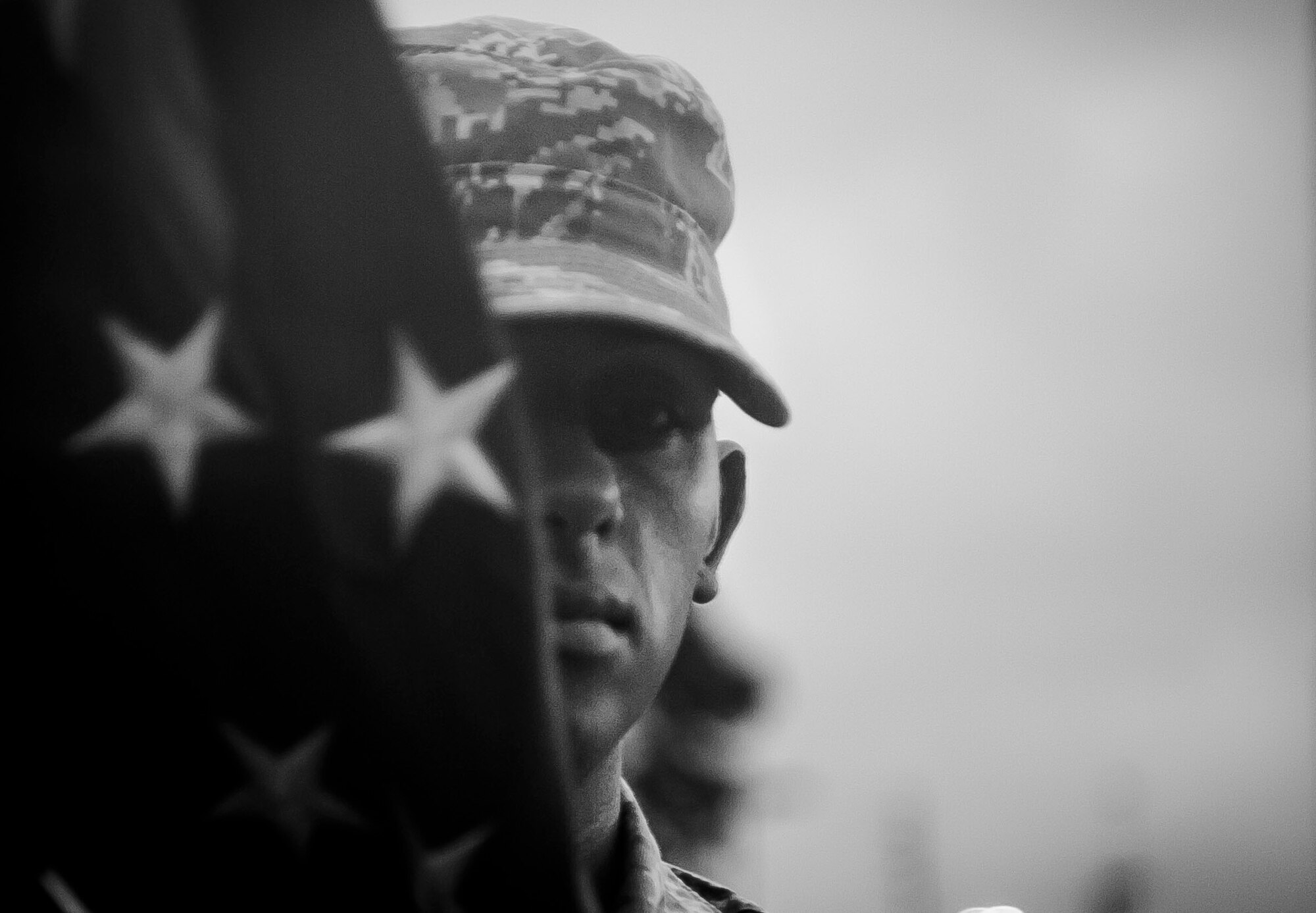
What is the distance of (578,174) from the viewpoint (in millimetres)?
1601

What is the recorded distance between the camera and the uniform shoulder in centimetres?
232

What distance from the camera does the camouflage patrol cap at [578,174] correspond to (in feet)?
4.95

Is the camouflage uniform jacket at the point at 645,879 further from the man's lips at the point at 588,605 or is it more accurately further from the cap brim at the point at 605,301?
the cap brim at the point at 605,301

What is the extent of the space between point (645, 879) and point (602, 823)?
0.11 m

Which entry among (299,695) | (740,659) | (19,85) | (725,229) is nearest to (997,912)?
(725,229)

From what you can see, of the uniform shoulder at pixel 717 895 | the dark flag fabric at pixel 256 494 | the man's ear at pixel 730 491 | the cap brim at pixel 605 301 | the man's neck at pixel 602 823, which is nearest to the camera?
the dark flag fabric at pixel 256 494

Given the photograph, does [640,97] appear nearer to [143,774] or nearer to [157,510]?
[157,510]

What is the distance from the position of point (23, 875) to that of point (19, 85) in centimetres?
56

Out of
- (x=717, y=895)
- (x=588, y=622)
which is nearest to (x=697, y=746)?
(x=717, y=895)

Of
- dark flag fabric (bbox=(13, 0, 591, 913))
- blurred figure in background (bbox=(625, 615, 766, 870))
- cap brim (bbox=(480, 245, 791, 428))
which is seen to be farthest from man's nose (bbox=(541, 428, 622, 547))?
blurred figure in background (bbox=(625, 615, 766, 870))

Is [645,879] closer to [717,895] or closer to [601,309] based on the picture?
[717,895]

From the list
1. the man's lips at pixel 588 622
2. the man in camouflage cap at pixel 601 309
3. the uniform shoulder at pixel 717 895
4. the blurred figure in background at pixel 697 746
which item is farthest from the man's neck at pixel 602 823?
the blurred figure in background at pixel 697 746

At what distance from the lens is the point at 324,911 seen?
1.02 m

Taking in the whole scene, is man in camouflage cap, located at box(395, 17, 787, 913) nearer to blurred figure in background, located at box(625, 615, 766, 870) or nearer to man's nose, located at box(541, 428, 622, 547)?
man's nose, located at box(541, 428, 622, 547)
